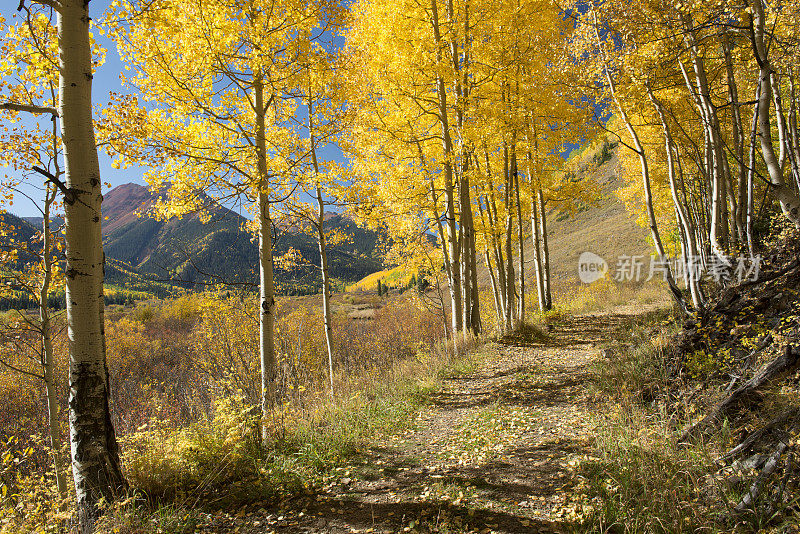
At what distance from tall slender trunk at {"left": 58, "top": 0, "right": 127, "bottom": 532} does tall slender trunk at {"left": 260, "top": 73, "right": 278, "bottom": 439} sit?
1965 millimetres

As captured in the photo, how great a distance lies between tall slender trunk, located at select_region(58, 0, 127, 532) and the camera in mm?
2963

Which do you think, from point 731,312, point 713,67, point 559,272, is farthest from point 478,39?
point 559,272

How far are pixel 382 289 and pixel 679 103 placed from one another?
45410 millimetres

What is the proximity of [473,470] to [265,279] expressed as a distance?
363 cm

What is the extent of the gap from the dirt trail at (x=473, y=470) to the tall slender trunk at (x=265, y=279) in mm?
1762

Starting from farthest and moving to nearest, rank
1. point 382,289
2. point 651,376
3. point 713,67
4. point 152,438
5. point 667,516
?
point 382,289 < point 713,67 < point 651,376 < point 152,438 < point 667,516

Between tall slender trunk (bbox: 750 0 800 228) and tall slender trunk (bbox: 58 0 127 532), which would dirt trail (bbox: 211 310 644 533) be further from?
tall slender trunk (bbox: 750 0 800 228)

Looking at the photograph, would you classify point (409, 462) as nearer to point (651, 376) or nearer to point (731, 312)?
point (651, 376)

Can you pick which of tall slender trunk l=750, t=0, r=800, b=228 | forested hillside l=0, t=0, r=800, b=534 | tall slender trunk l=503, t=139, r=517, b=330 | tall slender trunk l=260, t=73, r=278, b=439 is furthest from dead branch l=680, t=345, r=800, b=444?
tall slender trunk l=503, t=139, r=517, b=330

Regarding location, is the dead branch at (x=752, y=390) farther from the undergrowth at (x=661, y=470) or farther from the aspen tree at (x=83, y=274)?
the aspen tree at (x=83, y=274)

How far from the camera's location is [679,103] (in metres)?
9.79

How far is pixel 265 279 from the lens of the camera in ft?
17.4

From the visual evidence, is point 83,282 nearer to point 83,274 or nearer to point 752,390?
point 83,274

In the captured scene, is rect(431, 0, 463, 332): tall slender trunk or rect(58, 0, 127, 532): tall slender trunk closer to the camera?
rect(58, 0, 127, 532): tall slender trunk
